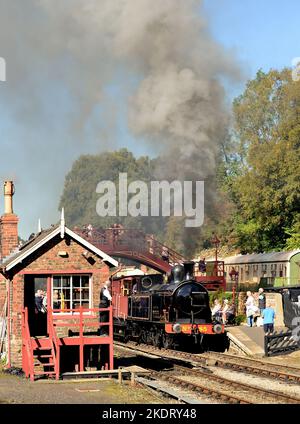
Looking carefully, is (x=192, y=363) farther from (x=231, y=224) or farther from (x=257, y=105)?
(x=231, y=224)

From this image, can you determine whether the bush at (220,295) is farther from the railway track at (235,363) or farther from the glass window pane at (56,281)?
the glass window pane at (56,281)

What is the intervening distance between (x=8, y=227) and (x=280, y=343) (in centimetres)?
1016

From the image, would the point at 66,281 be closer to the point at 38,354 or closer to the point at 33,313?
the point at 38,354

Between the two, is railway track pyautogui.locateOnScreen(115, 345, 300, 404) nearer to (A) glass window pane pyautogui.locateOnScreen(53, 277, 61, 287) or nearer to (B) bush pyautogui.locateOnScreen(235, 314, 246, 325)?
(A) glass window pane pyautogui.locateOnScreen(53, 277, 61, 287)

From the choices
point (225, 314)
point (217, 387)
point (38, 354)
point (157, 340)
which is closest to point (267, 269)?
point (225, 314)

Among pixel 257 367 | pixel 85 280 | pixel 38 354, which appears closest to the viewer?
pixel 38 354

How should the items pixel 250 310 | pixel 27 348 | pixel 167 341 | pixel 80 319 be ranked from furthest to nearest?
1. pixel 250 310
2. pixel 167 341
3. pixel 27 348
4. pixel 80 319

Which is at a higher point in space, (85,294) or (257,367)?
(85,294)

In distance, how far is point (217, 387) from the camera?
20.5m

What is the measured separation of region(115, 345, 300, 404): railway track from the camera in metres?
17.9

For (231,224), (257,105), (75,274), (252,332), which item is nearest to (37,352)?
(75,274)

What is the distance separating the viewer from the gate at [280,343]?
1077 inches

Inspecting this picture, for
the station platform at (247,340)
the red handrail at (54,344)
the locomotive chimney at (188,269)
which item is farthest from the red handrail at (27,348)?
the locomotive chimney at (188,269)

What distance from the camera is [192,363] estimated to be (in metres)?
26.2
